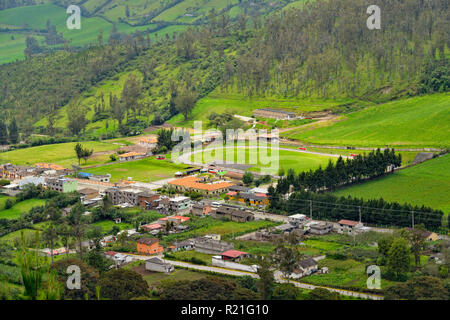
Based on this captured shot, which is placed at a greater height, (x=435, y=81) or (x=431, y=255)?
(x=435, y=81)

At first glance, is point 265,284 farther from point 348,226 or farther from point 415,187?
point 415,187

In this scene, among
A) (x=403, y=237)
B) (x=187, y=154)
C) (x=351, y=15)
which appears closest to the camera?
(x=403, y=237)

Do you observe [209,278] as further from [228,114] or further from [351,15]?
[351,15]

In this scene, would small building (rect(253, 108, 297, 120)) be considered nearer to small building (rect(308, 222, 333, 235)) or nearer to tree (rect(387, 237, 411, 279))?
small building (rect(308, 222, 333, 235))

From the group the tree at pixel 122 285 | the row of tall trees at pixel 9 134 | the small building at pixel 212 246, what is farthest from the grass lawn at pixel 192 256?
the row of tall trees at pixel 9 134

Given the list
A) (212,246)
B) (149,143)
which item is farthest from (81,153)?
(212,246)

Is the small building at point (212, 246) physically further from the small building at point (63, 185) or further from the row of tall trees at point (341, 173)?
the small building at point (63, 185)
